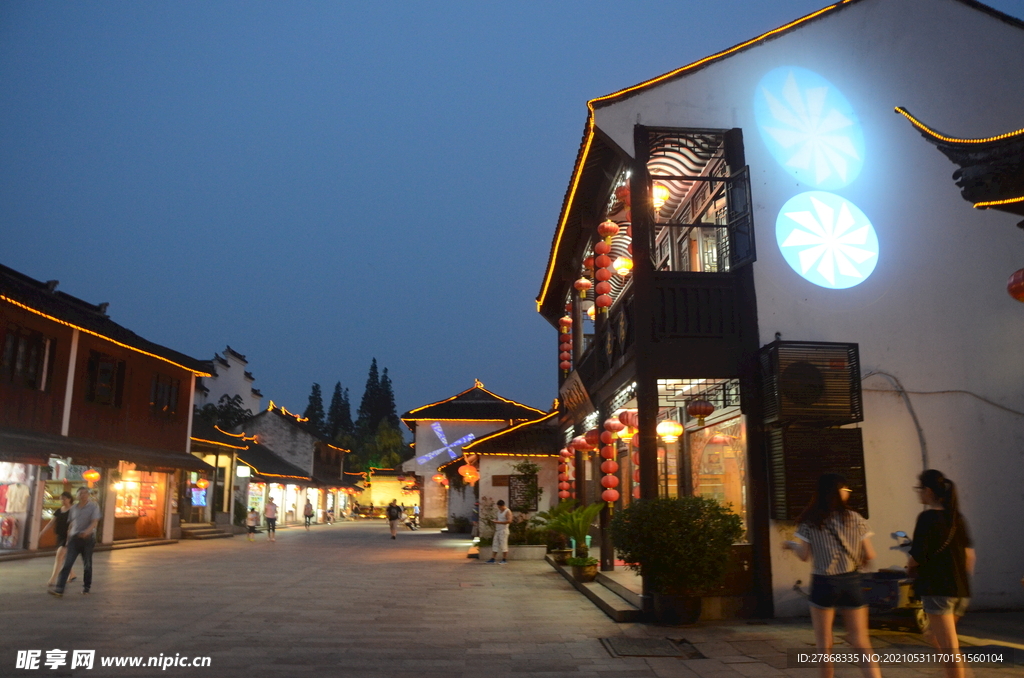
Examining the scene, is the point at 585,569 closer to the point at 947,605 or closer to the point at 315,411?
the point at 947,605

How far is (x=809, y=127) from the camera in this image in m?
10.9

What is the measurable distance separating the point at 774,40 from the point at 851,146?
1952 millimetres

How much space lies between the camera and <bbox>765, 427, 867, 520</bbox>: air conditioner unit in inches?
366

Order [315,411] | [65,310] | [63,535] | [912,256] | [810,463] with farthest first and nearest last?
[315,411], [65,310], [63,535], [912,256], [810,463]

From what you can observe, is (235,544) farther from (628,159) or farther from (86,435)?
(628,159)

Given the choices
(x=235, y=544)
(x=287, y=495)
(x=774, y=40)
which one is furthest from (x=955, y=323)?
(x=287, y=495)

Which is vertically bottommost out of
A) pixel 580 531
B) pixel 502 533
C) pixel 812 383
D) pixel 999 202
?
pixel 502 533

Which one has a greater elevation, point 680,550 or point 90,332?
point 90,332

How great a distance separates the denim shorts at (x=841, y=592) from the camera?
5.26m

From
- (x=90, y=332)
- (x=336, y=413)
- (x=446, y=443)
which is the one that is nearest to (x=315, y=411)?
(x=336, y=413)

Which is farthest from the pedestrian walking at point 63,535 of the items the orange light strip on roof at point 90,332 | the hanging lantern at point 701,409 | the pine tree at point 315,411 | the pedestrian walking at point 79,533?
the pine tree at point 315,411

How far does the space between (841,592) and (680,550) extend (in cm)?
378

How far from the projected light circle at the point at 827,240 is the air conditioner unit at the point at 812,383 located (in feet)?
4.35

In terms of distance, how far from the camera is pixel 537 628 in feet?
29.6
